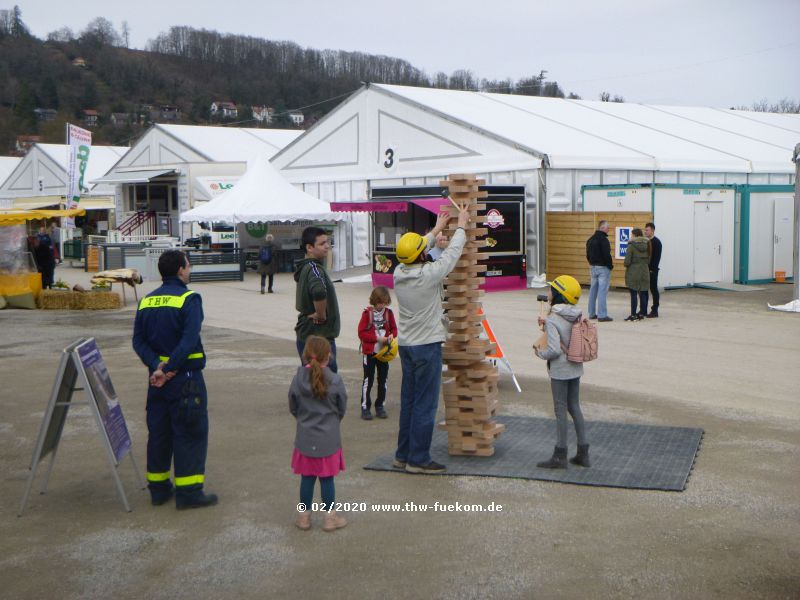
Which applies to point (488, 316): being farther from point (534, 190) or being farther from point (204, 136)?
point (204, 136)

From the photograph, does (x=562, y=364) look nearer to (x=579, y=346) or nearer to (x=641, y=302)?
(x=579, y=346)

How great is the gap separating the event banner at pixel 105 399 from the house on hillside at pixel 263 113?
77.4m

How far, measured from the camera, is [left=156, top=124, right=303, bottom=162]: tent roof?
37.9 meters

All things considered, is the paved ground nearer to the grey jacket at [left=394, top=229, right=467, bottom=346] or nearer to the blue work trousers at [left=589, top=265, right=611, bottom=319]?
the grey jacket at [left=394, top=229, right=467, bottom=346]

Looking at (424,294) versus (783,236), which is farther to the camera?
(783,236)

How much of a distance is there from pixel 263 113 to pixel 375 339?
84550 millimetres

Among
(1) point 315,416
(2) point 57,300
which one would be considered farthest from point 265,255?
(1) point 315,416

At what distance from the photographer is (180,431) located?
603 centimetres

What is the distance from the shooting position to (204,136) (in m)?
39.6

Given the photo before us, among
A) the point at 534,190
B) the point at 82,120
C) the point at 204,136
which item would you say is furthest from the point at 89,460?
the point at 82,120

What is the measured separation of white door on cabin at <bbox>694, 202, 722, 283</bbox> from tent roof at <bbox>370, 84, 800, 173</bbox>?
8.76ft

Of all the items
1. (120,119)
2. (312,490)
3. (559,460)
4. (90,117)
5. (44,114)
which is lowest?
(559,460)

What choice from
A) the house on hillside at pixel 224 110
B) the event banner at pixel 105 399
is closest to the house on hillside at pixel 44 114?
the house on hillside at pixel 224 110

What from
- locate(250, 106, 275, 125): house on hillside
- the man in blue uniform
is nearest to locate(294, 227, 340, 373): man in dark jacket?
the man in blue uniform
